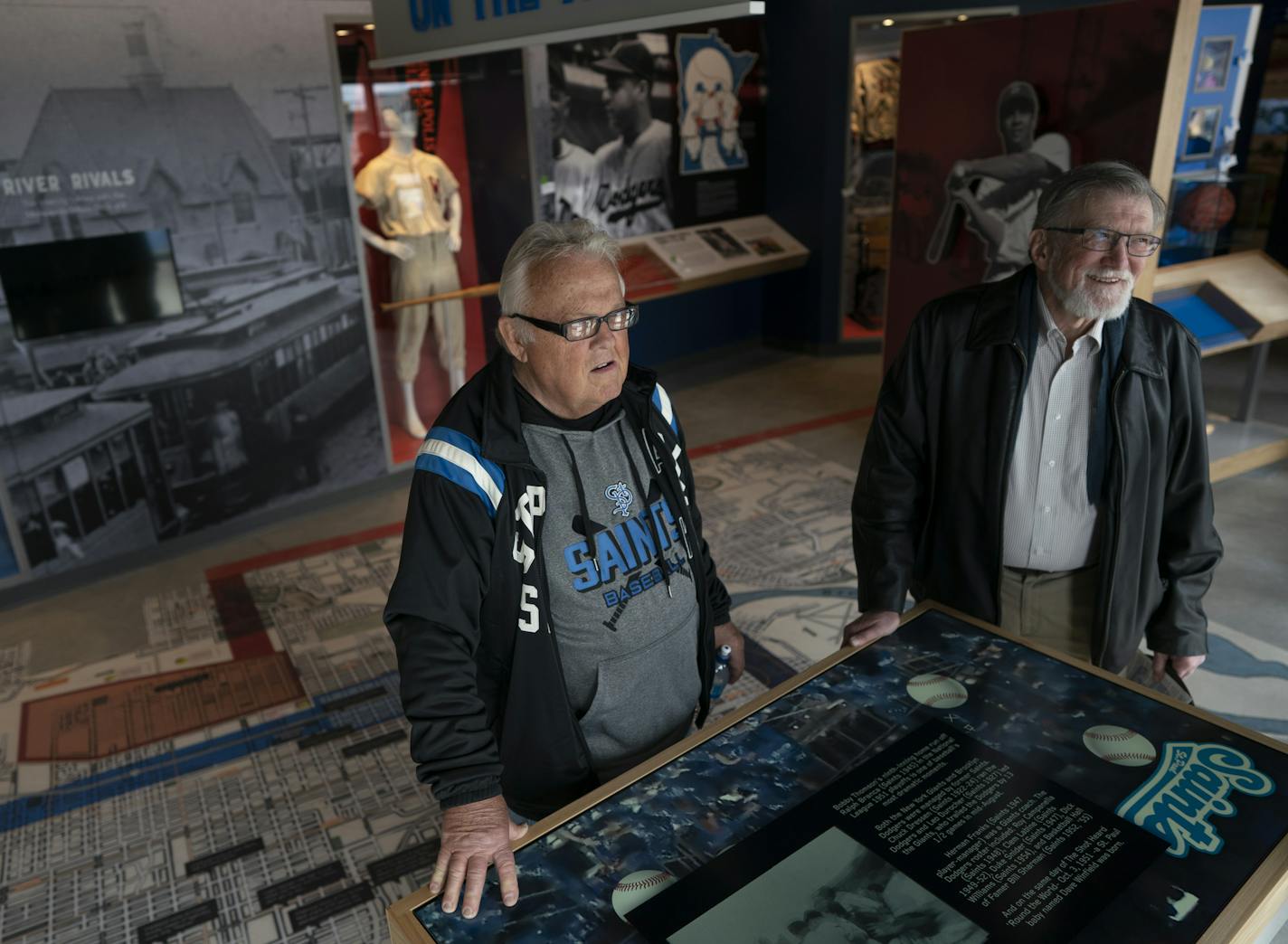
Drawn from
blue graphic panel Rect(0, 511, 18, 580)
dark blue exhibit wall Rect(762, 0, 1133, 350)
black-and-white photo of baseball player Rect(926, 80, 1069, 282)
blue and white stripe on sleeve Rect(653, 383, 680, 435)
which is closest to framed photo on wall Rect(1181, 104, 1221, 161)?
black-and-white photo of baseball player Rect(926, 80, 1069, 282)

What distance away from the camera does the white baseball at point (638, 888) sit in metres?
1.24

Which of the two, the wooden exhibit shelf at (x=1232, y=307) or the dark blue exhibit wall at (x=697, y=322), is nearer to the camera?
the wooden exhibit shelf at (x=1232, y=307)

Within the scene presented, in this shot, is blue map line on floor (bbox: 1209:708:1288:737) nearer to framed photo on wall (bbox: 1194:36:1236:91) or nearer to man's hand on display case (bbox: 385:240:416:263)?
framed photo on wall (bbox: 1194:36:1236:91)

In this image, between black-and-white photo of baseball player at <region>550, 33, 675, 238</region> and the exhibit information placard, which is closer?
the exhibit information placard

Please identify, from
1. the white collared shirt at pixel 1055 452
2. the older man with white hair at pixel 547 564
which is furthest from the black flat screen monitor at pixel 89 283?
the white collared shirt at pixel 1055 452

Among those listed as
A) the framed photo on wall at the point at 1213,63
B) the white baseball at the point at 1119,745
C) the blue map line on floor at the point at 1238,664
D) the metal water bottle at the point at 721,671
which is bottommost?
the blue map line on floor at the point at 1238,664

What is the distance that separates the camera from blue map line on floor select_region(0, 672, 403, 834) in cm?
301

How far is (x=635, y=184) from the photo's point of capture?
694 cm

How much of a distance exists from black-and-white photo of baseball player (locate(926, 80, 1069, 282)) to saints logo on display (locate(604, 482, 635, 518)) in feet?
11.0

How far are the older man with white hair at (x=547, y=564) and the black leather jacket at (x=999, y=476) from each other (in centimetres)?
56

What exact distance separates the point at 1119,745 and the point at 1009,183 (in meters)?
3.94

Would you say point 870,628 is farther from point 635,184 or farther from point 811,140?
point 811,140

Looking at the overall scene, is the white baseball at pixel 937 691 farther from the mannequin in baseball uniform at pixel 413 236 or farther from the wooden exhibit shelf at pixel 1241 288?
the wooden exhibit shelf at pixel 1241 288

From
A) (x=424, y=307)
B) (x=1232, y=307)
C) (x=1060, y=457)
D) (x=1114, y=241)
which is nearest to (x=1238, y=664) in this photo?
(x=1060, y=457)
